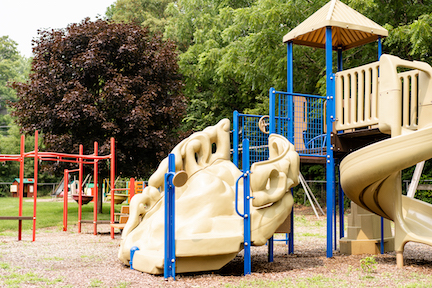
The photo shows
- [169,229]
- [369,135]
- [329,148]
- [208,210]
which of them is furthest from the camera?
[369,135]

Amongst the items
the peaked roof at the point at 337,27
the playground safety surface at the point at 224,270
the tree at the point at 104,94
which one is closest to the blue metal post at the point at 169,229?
the playground safety surface at the point at 224,270

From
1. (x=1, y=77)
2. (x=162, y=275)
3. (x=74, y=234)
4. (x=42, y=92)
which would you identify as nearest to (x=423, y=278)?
(x=162, y=275)

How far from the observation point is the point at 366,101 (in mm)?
8469

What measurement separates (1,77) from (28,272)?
206ft

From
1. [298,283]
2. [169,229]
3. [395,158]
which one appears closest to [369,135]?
[395,158]

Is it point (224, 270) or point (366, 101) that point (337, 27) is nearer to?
point (366, 101)

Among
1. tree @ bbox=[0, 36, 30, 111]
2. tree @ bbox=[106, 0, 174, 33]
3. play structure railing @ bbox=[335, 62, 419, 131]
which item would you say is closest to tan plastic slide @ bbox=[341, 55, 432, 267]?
play structure railing @ bbox=[335, 62, 419, 131]

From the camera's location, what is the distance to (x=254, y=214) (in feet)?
23.9

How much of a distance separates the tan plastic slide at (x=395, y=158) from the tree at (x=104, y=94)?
10.5m

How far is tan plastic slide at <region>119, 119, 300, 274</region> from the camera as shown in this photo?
23.0 feet

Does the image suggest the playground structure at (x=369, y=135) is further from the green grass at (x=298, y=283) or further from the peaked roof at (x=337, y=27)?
the green grass at (x=298, y=283)

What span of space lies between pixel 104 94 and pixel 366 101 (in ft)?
36.8

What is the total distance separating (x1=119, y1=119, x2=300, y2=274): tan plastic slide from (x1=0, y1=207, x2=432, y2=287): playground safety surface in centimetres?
29

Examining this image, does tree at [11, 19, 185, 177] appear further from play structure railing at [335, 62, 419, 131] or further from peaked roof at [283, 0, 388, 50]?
play structure railing at [335, 62, 419, 131]
